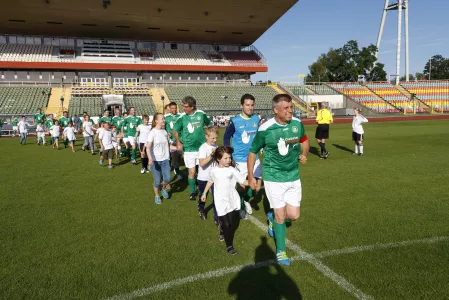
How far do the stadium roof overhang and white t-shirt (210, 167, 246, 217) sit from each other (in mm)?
34283

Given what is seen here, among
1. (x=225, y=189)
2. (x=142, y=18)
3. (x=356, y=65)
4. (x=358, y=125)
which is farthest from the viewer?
(x=356, y=65)

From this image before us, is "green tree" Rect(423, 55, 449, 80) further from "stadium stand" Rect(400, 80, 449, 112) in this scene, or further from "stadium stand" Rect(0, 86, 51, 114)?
"stadium stand" Rect(0, 86, 51, 114)

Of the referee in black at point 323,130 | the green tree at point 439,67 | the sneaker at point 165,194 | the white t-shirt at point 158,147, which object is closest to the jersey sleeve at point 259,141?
the white t-shirt at point 158,147

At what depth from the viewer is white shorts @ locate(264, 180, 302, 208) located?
421cm

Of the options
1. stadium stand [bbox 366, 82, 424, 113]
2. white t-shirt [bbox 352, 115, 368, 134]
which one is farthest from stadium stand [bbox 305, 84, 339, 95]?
white t-shirt [bbox 352, 115, 368, 134]

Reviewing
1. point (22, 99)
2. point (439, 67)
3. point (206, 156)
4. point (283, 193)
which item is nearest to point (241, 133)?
point (206, 156)

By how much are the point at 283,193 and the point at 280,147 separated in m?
0.64

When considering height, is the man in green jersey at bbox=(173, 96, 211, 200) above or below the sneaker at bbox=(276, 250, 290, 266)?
above

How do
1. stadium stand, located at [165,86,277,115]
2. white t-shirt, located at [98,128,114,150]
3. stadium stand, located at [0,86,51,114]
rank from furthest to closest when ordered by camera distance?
stadium stand, located at [165,86,277,115] < stadium stand, located at [0,86,51,114] < white t-shirt, located at [98,128,114,150]

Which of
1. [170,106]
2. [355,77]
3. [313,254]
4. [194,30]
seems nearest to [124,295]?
[313,254]

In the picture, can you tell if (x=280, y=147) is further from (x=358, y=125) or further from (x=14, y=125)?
(x=14, y=125)

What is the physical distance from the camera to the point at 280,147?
13.6 ft

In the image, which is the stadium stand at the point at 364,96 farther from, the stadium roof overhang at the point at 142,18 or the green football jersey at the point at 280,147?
the green football jersey at the point at 280,147

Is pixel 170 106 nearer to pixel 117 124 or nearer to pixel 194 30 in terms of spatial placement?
pixel 117 124
